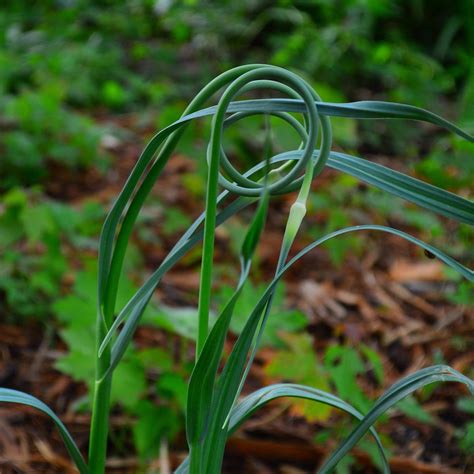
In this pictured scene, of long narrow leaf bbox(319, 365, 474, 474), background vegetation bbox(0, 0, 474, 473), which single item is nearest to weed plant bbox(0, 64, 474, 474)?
long narrow leaf bbox(319, 365, 474, 474)

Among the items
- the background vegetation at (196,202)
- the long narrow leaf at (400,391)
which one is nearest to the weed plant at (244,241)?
the long narrow leaf at (400,391)

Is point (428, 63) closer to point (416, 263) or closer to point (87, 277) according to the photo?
point (416, 263)

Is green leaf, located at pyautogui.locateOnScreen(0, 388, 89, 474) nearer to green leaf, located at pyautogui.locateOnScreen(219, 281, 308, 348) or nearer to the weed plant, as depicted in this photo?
the weed plant

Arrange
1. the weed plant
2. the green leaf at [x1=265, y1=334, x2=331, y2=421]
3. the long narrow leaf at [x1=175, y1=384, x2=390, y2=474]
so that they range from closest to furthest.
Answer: the weed plant < the long narrow leaf at [x1=175, y1=384, x2=390, y2=474] < the green leaf at [x1=265, y1=334, x2=331, y2=421]

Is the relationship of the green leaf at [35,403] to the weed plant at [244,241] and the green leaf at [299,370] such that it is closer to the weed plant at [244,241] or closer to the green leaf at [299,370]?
the weed plant at [244,241]

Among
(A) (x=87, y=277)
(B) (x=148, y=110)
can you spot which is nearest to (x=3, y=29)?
(B) (x=148, y=110)
